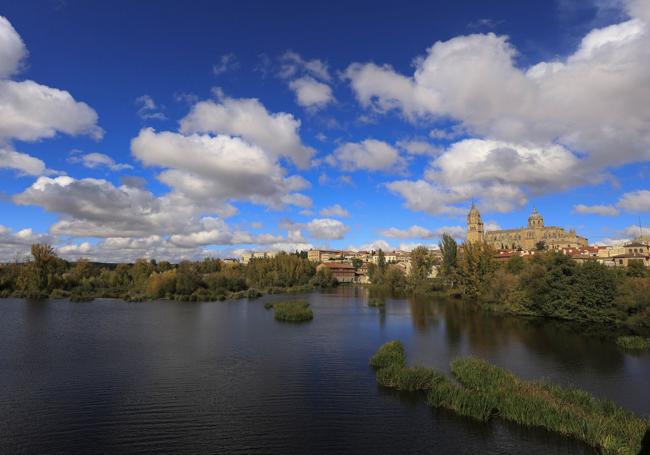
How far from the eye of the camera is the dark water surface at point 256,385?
47.6 ft

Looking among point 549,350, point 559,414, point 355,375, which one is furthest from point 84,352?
point 549,350

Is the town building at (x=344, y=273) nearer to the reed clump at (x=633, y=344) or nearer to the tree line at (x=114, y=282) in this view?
the tree line at (x=114, y=282)

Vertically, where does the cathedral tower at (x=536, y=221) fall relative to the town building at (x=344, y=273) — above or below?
above

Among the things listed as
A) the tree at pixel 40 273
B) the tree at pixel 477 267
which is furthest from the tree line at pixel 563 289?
the tree at pixel 40 273

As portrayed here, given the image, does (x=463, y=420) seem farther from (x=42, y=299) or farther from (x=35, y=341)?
(x=42, y=299)

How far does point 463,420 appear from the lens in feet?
54.2

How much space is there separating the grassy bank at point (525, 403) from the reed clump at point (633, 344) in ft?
49.8

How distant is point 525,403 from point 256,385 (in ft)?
38.0

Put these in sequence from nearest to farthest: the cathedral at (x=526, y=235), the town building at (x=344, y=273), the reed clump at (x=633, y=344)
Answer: the reed clump at (x=633, y=344), the town building at (x=344, y=273), the cathedral at (x=526, y=235)

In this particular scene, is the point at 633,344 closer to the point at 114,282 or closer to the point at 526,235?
the point at 114,282

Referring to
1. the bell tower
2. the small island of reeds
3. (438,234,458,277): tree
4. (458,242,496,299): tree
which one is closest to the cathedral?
the bell tower

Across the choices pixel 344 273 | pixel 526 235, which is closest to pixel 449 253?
pixel 344 273

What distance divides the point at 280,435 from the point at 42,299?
64.7 metres

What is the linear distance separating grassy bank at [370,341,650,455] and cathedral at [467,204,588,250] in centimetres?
13797
